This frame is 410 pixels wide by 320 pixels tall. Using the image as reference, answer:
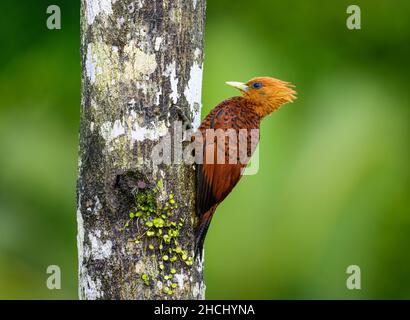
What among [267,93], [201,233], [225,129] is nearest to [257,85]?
[267,93]

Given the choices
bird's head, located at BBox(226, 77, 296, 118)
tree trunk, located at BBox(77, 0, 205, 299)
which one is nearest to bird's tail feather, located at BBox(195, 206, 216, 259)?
tree trunk, located at BBox(77, 0, 205, 299)

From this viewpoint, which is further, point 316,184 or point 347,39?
point 347,39

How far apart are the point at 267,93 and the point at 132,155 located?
1.54 m

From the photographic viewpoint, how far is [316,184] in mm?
7238

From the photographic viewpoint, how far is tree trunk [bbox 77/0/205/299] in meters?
4.43

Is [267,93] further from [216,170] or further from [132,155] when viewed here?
[132,155]

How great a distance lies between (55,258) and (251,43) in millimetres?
2935

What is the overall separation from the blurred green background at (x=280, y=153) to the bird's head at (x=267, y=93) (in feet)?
4.50

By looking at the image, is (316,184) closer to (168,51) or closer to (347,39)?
(347,39)

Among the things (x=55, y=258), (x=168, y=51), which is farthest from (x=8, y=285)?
(x=168, y=51)

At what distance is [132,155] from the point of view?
14.5ft

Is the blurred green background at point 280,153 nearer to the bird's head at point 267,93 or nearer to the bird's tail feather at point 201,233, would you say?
the bird's head at point 267,93

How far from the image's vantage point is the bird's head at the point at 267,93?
18.2ft

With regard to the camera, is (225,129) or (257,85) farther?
(257,85)
